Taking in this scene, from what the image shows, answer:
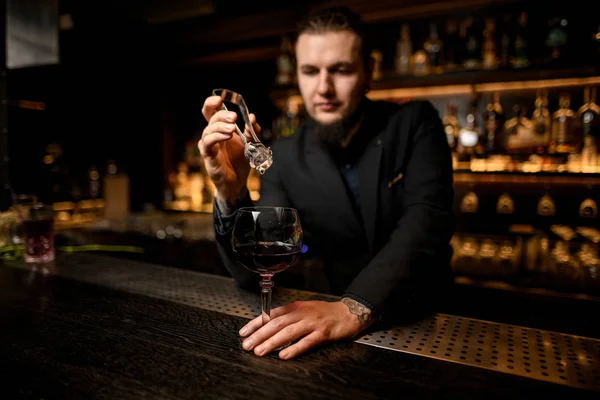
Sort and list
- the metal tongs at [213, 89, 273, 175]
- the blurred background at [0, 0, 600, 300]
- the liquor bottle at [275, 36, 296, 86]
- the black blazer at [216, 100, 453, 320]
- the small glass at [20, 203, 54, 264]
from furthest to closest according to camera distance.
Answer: the liquor bottle at [275, 36, 296, 86]
the blurred background at [0, 0, 600, 300]
the small glass at [20, 203, 54, 264]
the black blazer at [216, 100, 453, 320]
the metal tongs at [213, 89, 273, 175]

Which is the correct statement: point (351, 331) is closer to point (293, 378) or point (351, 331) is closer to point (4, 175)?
point (293, 378)

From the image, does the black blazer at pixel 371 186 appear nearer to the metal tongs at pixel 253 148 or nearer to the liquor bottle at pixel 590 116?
the metal tongs at pixel 253 148

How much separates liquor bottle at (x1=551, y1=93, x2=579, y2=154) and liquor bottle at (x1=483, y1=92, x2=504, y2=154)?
309 millimetres

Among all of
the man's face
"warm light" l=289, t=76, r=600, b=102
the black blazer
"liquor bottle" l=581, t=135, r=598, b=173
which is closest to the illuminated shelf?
"warm light" l=289, t=76, r=600, b=102

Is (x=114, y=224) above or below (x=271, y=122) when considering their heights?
below

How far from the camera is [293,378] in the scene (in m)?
0.73

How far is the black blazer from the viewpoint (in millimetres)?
1479

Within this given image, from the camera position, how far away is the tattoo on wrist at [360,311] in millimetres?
949

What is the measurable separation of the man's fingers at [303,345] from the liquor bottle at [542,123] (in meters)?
2.39

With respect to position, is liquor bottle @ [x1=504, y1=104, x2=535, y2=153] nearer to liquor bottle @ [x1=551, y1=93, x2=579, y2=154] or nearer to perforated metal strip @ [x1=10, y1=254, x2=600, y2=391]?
liquor bottle @ [x1=551, y1=93, x2=579, y2=154]

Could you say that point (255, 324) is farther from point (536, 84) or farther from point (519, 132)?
point (536, 84)

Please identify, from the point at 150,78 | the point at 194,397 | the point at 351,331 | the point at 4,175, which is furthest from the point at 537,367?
the point at 150,78

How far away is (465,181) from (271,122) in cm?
167

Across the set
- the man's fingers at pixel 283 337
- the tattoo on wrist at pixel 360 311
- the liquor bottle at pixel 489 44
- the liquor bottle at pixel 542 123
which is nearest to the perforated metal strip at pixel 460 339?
the tattoo on wrist at pixel 360 311
